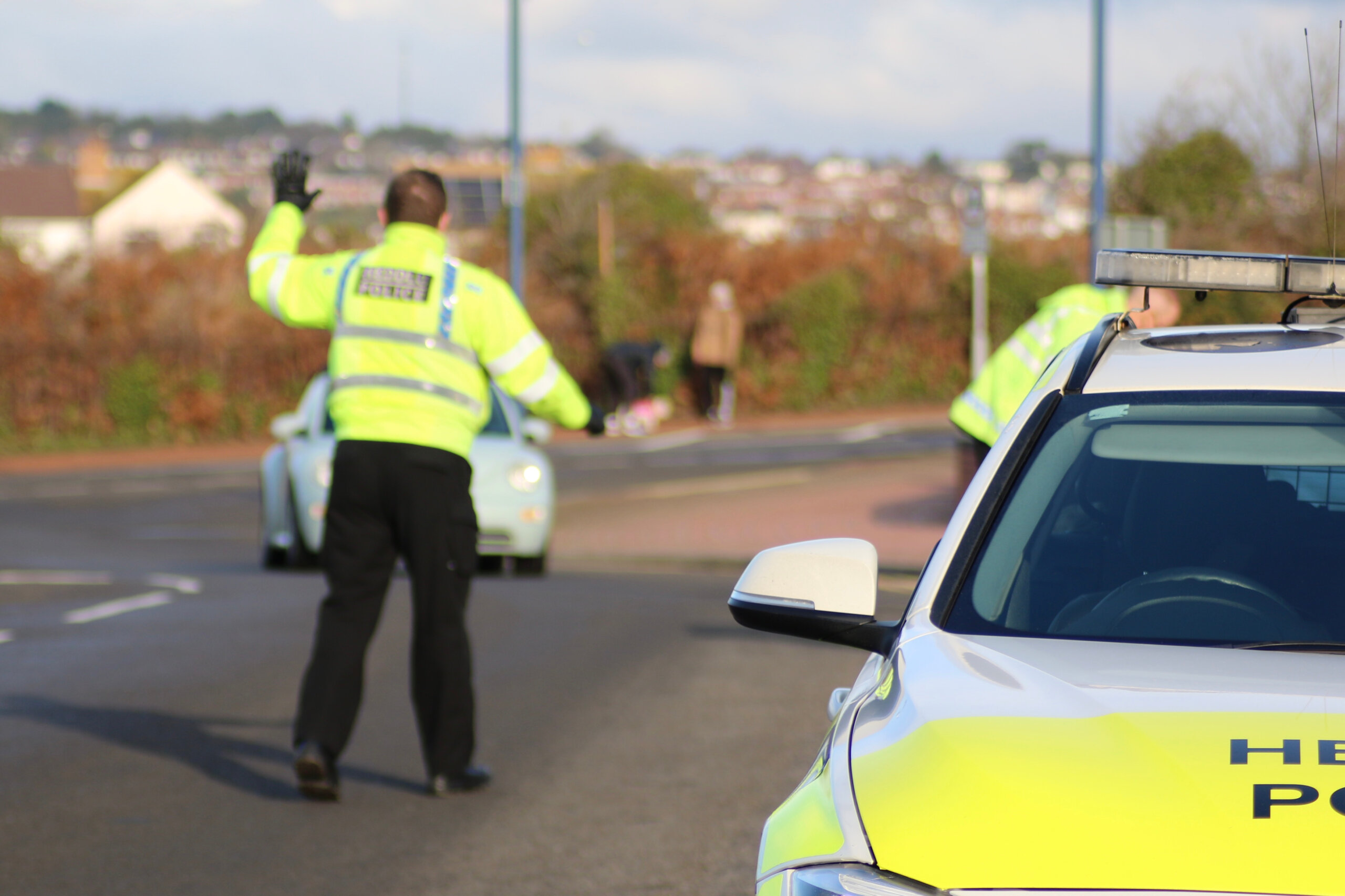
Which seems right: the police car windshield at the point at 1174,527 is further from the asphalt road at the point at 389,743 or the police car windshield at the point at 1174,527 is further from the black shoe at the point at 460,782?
the black shoe at the point at 460,782

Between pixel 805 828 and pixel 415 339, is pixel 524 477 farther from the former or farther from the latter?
pixel 805 828

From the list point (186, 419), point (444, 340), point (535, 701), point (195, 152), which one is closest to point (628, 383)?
point (186, 419)

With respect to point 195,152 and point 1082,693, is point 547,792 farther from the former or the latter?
point 195,152

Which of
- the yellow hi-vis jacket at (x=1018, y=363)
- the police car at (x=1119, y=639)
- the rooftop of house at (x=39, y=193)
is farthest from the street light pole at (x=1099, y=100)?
the rooftop of house at (x=39, y=193)

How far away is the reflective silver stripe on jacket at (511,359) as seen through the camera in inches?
224

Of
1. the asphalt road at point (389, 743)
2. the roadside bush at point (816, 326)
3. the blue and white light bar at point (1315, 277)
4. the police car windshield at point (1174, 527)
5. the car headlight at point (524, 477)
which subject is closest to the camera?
the police car windshield at point (1174, 527)

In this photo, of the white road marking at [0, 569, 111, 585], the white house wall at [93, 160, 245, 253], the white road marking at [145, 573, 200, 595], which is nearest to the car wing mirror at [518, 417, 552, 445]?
A: the white road marking at [145, 573, 200, 595]

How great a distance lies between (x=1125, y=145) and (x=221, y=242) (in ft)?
52.1

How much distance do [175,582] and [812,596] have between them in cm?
961

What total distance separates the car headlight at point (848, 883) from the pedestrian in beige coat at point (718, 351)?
85.6ft

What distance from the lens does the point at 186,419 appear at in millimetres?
26766

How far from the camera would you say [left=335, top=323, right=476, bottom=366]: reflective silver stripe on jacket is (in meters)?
5.62

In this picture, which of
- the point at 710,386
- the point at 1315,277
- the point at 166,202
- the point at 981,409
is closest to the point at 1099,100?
the point at 710,386

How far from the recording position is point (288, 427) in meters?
12.5
